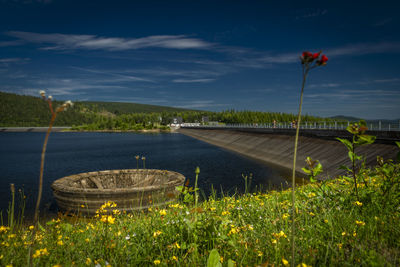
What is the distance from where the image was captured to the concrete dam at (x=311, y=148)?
2728cm

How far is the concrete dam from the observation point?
89.5 feet

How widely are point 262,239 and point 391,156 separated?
27.5 metres

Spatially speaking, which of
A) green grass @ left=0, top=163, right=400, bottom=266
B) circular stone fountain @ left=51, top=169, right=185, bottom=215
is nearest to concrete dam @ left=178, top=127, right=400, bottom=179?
green grass @ left=0, top=163, right=400, bottom=266

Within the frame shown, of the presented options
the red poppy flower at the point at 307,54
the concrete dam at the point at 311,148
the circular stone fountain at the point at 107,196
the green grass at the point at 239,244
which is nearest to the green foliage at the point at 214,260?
the green grass at the point at 239,244

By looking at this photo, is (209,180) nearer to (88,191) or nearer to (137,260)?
(88,191)

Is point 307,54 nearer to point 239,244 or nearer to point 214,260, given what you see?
point 214,260

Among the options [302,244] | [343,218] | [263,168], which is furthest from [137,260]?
[263,168]

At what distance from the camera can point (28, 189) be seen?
29.3 meters

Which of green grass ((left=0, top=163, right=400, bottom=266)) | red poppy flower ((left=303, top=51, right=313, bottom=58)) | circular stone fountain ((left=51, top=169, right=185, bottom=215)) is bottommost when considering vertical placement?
circular stone fountain ((left=51, top=169, right=185, bottom=215))

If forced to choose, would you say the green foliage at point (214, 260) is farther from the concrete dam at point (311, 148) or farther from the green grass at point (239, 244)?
the concrete dam at point (311, 148)

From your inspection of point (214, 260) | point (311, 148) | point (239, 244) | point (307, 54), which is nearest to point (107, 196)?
point (239, 244)

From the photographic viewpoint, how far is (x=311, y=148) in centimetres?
3891

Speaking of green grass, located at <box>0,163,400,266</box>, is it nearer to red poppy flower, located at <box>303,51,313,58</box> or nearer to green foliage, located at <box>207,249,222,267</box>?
green foliage, located at <box>207,249,222,267</box>

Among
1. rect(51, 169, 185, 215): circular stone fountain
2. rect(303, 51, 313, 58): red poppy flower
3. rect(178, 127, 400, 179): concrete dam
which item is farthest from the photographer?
rect(178, 127, 400, 179): concrete dam
